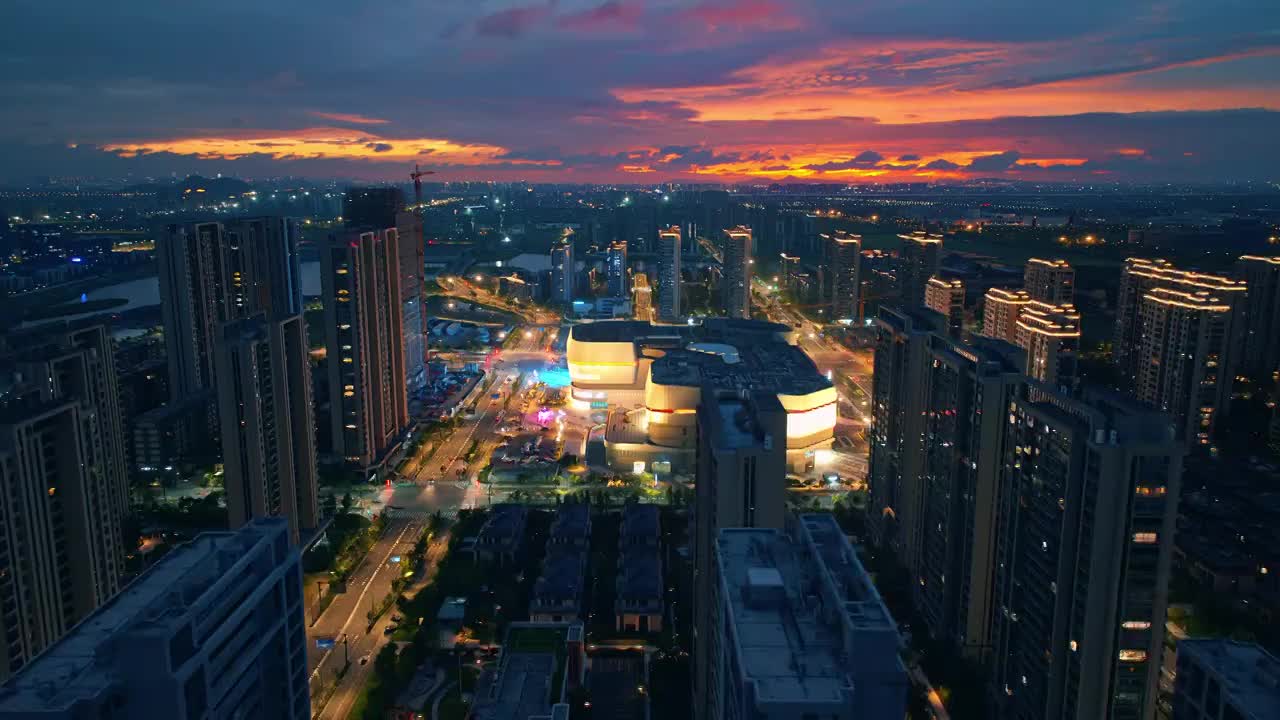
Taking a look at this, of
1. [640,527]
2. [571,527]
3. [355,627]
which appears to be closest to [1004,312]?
[640,527]

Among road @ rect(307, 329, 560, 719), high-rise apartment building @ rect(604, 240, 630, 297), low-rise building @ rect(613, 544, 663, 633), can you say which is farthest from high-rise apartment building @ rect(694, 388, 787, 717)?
high-rise apartment building @ rect(604, 240, 630, 297)

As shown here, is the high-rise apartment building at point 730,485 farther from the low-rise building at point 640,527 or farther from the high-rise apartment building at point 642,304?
the high-rise apartment building at point 642,304

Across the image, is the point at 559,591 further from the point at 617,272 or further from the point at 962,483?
the point at 617,272

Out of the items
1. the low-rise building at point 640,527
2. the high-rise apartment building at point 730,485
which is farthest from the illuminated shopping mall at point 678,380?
the high-rise apartment building at point 730,485

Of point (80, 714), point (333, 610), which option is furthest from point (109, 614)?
point (333, 610)

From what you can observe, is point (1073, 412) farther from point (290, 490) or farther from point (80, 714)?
point (290, 490)
